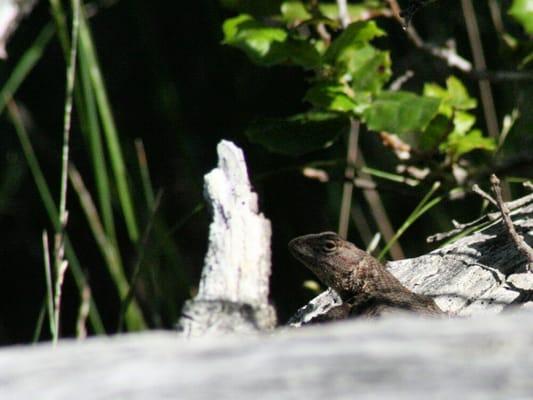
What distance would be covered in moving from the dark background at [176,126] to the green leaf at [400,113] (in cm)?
245

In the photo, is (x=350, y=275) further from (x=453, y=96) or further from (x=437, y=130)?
(x=453, y=96)

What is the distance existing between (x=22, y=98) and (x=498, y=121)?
10.3 feet

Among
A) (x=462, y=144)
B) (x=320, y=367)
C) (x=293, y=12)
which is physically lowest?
(x=462, y=144)

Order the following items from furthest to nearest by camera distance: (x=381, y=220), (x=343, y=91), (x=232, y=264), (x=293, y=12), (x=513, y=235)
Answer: (x=381, y=220) → (x=293, y=12) → (x=343, y=91) → (x=513, y=235) → (x=232, y=264)

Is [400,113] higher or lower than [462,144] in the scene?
higher

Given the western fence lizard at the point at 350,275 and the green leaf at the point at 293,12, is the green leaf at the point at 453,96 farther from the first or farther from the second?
the western fence lizard at the point at 350,275

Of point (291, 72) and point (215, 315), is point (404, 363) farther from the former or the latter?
point (291, 72)

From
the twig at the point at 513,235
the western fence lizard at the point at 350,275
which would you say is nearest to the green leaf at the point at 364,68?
the western fence lizard at the point at 350,275

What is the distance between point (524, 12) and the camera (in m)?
3.80

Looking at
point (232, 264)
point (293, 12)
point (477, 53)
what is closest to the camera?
point (232, 264)

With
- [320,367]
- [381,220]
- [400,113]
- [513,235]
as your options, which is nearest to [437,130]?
[400,113]

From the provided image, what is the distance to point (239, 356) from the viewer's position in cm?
152

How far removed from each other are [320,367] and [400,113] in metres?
2.43

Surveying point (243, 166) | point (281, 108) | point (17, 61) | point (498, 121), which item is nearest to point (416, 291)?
point (243, 166)
